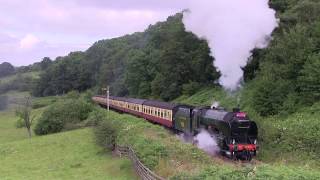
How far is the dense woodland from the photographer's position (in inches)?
1759

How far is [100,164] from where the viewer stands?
131 feet

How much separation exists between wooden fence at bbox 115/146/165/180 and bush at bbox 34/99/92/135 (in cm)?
3140

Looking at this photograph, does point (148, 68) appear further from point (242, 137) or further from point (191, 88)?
point (242, 137)

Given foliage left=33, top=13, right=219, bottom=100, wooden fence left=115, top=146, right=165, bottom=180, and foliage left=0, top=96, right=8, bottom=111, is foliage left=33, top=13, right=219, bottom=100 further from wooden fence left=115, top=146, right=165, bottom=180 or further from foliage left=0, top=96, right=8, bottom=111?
wooden fence left=115, top=146, right=165, bottom=180

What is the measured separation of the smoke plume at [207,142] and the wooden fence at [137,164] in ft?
15.8

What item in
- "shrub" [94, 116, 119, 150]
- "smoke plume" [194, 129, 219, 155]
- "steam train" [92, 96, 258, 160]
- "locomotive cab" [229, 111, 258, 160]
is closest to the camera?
"locomotive cab" [229, 111, 258, 160]

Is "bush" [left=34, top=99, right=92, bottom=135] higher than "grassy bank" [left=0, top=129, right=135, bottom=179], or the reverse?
"bush" [left=34, top=99, right=92, bottom=135]

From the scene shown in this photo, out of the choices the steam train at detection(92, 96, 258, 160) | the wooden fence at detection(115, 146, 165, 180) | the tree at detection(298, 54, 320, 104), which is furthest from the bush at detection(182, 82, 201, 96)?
the wooden fence at detection(115, 146, 165, 180)

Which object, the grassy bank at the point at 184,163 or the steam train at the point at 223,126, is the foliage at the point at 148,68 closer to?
Result: the steam train at the point at 223,126

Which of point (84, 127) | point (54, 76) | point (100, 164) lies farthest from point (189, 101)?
point (54, 76)

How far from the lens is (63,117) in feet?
242

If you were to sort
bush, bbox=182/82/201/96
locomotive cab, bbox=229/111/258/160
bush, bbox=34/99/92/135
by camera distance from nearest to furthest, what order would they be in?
locomotive cab, bbox=229/111/258/160 → bush, bbox=34/99/92/135 → bush, bbox=182/82/201/96

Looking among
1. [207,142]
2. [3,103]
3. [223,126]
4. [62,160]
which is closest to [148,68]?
[62,160]

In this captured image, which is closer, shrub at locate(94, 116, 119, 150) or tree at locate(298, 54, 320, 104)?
tree at locate(298, 54, 320, 104)
